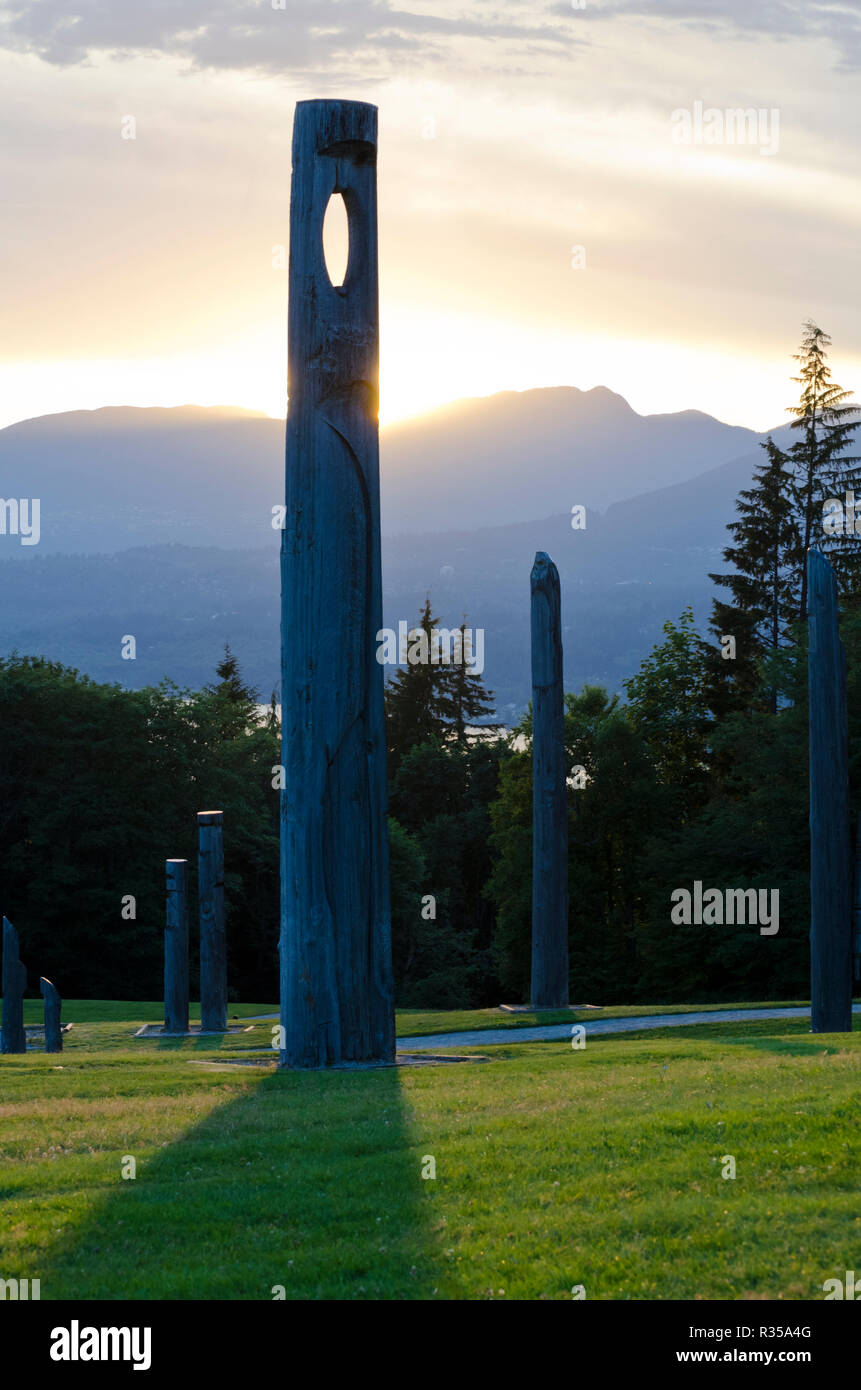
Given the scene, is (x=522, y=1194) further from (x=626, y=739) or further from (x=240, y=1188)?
(x=626, y=739)

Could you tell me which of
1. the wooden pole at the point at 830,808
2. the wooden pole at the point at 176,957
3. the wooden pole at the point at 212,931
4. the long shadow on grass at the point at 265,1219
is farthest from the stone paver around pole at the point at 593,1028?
the long shadow on grass at the point at 265,1219

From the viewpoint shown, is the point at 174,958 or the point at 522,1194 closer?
the point at 522,1194

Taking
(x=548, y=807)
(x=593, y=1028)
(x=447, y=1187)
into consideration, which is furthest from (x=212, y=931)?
(x=447, y=1187)

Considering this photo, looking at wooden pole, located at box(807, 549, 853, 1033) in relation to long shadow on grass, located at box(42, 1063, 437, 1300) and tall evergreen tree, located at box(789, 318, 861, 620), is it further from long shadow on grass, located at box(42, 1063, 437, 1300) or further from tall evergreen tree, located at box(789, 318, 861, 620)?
tall evergreen tree, located at box(789, 318, 861, 620)

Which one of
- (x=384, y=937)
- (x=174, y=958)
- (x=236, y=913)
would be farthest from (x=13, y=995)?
(x=236, y=913)

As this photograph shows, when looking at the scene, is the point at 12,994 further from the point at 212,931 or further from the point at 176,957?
the point at 176,957

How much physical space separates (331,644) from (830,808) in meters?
6.82

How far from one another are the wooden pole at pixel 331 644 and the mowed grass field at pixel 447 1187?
1007 mm

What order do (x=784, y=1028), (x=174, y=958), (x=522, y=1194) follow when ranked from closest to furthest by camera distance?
(x=522, y=1194) → (x=784, y=1028) → (x=174, y=958)

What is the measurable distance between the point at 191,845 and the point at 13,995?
118 feet

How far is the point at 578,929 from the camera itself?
51.2 metres

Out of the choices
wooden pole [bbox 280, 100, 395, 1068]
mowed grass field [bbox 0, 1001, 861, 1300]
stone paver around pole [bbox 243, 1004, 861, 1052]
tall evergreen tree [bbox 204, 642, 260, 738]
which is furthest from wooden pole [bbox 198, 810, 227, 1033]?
tall evergreen tree [bbox 204, 642, 260, 738]

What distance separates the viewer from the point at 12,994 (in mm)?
18531

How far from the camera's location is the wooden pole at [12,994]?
1830 centimetres
